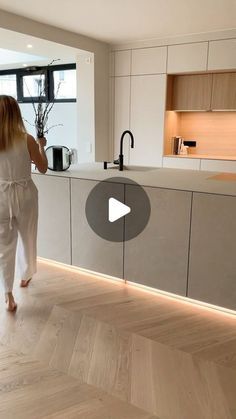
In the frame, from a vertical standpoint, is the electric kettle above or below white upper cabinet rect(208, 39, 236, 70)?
below

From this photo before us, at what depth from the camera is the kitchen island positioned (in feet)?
7.88

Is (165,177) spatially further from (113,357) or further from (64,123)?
(64,123)

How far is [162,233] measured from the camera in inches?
103

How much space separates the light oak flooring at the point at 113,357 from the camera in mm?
1705

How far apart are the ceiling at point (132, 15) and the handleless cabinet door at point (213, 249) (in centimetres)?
216

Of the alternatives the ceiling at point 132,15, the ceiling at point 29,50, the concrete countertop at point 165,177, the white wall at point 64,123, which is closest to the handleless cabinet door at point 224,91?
the ceiling at point 132,15

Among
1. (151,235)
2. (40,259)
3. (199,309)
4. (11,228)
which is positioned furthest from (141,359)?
(40,259)

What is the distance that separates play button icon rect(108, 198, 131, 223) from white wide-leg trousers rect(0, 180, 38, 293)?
0.58 meters

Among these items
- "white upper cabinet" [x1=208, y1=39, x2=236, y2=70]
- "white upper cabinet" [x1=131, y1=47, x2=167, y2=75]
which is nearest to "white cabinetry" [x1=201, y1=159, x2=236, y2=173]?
"white upper cabinet" [x1=208, y1=39, x2=236, y2=70]

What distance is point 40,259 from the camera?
135 inches

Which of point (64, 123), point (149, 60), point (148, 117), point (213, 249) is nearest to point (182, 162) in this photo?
Answer: point (148, 117)

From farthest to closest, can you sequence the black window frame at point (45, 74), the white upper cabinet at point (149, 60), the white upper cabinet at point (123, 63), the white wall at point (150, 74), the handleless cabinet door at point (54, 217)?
the black window frame at point (45, 74) → the white upper cabinet at point (123, 63) → the white upper cabinet at point (149, 60) → the white wall at point (150, 74) → the handleless cabinet door at point (54, 217)

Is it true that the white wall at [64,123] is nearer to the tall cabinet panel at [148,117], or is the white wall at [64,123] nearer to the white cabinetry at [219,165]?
the tall cabinet panel at [148,117]
